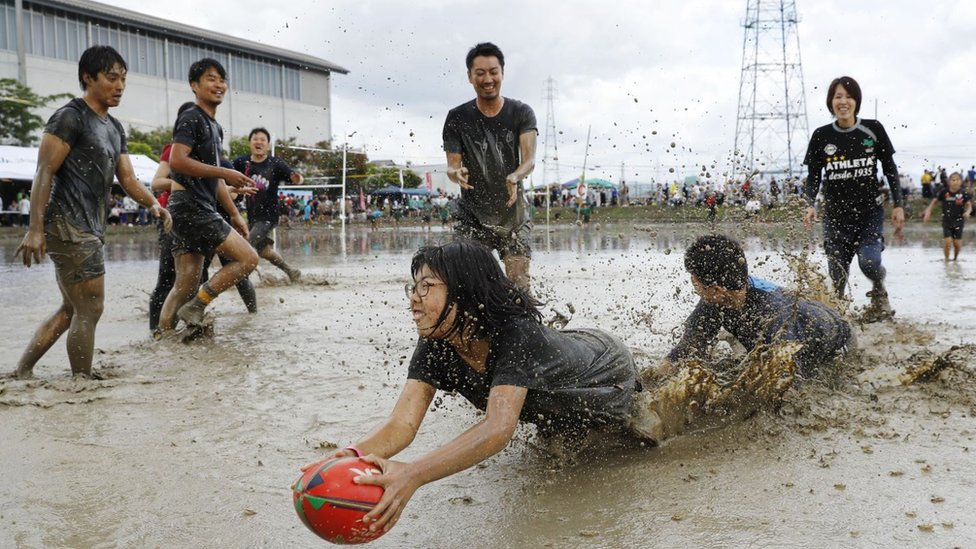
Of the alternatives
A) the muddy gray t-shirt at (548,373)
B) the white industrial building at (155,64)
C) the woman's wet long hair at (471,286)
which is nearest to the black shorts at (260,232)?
the muddy gray t-shirt at (548,373)

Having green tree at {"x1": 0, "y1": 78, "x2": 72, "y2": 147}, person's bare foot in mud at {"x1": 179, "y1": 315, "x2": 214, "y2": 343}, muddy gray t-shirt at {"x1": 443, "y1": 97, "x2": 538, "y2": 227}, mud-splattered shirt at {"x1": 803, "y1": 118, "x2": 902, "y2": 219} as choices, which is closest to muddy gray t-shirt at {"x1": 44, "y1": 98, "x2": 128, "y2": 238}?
person's bare foot in mud at {"x1": 179, "y1": 315, "x2": 214, "y2": 343}

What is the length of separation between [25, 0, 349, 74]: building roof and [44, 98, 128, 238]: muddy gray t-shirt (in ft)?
173

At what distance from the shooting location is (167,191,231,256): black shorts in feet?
21.5

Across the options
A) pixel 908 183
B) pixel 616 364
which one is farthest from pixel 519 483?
pixel 908 183

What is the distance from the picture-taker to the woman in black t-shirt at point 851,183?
22.4ft

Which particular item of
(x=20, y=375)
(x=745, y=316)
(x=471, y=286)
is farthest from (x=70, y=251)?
(x=745, y=316)

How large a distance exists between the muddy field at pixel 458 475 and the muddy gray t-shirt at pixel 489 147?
131 cm

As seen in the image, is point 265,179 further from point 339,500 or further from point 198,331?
point 339,500

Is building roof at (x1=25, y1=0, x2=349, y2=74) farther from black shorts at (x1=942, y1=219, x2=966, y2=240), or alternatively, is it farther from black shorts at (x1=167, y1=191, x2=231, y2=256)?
black shorts at (x1=167, y1=191, x2=231, y2=256)

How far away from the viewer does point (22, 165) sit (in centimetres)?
3281

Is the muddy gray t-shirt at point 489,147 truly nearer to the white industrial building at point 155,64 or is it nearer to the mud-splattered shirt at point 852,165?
the mud-splattered shirt at point 852,165

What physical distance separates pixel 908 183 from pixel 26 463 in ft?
130

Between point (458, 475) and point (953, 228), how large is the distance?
12.5m

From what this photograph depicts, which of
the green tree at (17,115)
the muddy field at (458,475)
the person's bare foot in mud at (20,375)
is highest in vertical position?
the green tree at (17,115)
